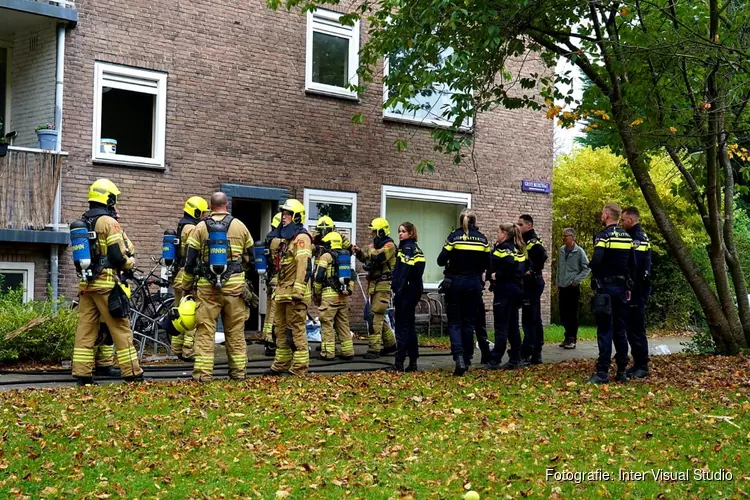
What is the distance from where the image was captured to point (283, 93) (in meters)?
17.5

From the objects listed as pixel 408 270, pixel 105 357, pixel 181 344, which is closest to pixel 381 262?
pixel 408 270

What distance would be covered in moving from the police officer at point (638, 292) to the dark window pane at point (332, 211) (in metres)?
7.68

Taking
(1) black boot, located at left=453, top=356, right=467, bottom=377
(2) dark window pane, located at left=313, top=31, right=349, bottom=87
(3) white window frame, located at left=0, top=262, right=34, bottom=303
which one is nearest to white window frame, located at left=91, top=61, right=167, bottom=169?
(3) white window frame, located at left=0, top=262, right=34, bottom=303

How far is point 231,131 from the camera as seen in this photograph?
16.8 m

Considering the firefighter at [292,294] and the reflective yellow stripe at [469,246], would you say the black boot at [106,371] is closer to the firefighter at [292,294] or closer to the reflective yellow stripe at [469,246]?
the firefighter at [292,294]

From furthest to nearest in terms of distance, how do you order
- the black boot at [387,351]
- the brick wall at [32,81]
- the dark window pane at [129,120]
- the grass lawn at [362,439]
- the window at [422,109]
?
the window at [422,109], the dark window pane at [129,120], the brick wall at [32,81], the black boot at [387,351], the grass lawn at [362,439]

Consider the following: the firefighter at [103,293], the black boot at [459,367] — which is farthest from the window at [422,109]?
the firefighter at [103,293]

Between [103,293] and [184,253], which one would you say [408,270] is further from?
[103,293]

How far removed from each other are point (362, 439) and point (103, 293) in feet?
13.5

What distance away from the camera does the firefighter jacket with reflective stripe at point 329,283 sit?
13.7 meters

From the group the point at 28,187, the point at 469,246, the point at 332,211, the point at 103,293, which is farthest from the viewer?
the point at 332,211

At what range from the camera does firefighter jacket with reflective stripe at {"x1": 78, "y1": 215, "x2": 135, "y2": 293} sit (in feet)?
33.5

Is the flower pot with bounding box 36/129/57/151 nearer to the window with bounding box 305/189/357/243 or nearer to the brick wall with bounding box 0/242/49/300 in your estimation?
the brick wall with bounding box 0/242/49/300

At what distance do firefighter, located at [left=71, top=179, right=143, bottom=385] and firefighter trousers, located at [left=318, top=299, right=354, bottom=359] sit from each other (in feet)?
12.8
